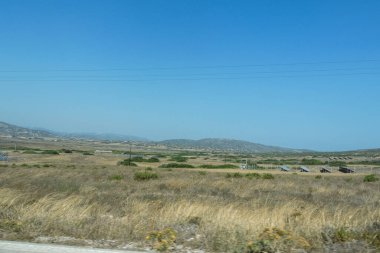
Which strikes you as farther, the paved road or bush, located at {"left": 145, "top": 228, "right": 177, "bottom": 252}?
bush, located at {"left": 145, "top": 228, "right": 177, "bottom": 252}

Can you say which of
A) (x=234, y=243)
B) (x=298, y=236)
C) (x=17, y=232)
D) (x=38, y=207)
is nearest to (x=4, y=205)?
(x=38, y=207)

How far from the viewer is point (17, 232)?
7773 mm

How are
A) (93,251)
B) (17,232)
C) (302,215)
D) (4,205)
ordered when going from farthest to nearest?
(4,205) → (302,215) → (17,232) → (93,251)

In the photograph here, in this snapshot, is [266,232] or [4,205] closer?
[266,232]

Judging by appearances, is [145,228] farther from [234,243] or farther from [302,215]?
[302,215]

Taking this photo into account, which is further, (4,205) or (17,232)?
(4,205)

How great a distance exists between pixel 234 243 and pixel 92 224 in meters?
3.22

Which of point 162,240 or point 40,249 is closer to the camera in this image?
point 40,249

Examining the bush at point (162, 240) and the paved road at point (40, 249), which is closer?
the paved road at point (40, 249)

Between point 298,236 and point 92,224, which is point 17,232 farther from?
point 298,236

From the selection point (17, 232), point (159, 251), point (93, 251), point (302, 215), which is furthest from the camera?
point (302, 215)

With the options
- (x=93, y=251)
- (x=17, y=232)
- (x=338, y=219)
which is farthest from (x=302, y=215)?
(x=17, y=232)

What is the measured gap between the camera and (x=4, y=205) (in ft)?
36.8

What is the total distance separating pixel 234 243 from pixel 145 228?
2103 mm
